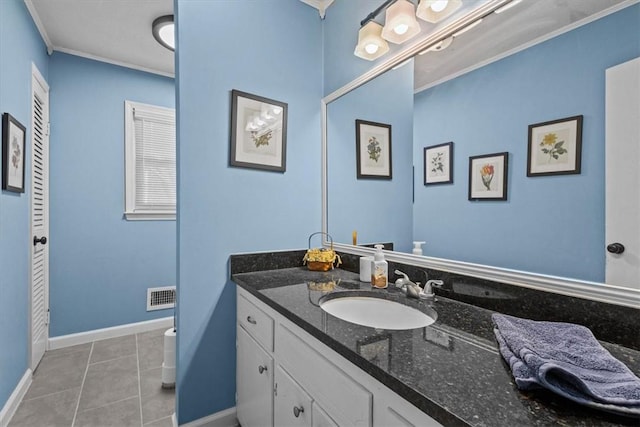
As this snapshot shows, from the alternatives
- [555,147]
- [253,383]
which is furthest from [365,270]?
[555,147]

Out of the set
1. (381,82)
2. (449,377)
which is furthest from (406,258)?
(381,82)

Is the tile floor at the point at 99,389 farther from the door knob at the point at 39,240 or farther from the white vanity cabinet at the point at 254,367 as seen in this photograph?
the door knob at the point at 39,240

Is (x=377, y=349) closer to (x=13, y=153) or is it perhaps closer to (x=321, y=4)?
(x=321, y=4)

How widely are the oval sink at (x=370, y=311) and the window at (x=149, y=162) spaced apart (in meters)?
2.42

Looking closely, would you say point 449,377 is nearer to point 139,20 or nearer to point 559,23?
point 559,23

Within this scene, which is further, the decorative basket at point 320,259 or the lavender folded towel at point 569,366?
the decorative basket at point 320,259

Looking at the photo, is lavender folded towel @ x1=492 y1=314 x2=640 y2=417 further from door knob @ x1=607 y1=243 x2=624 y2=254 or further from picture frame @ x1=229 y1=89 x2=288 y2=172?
picture frame @ x1=229 y1=89 x2=288 y2=172

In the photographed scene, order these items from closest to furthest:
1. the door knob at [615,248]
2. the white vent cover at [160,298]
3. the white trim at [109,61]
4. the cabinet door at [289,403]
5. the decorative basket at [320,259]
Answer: the door knob at [615,248] < the cabinet door at [289,403] < the decorative basket at [320,259] < the white trim at [109,61] < the white vent cover at [160,298]

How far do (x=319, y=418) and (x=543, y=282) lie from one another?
31.6 inches

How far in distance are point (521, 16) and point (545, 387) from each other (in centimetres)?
110

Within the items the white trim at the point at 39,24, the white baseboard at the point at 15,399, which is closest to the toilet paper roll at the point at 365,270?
the white baseboard at the point at 15,399

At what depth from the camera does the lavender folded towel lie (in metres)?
0.51

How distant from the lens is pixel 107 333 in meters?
2.74

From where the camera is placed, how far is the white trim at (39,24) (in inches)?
79.6
